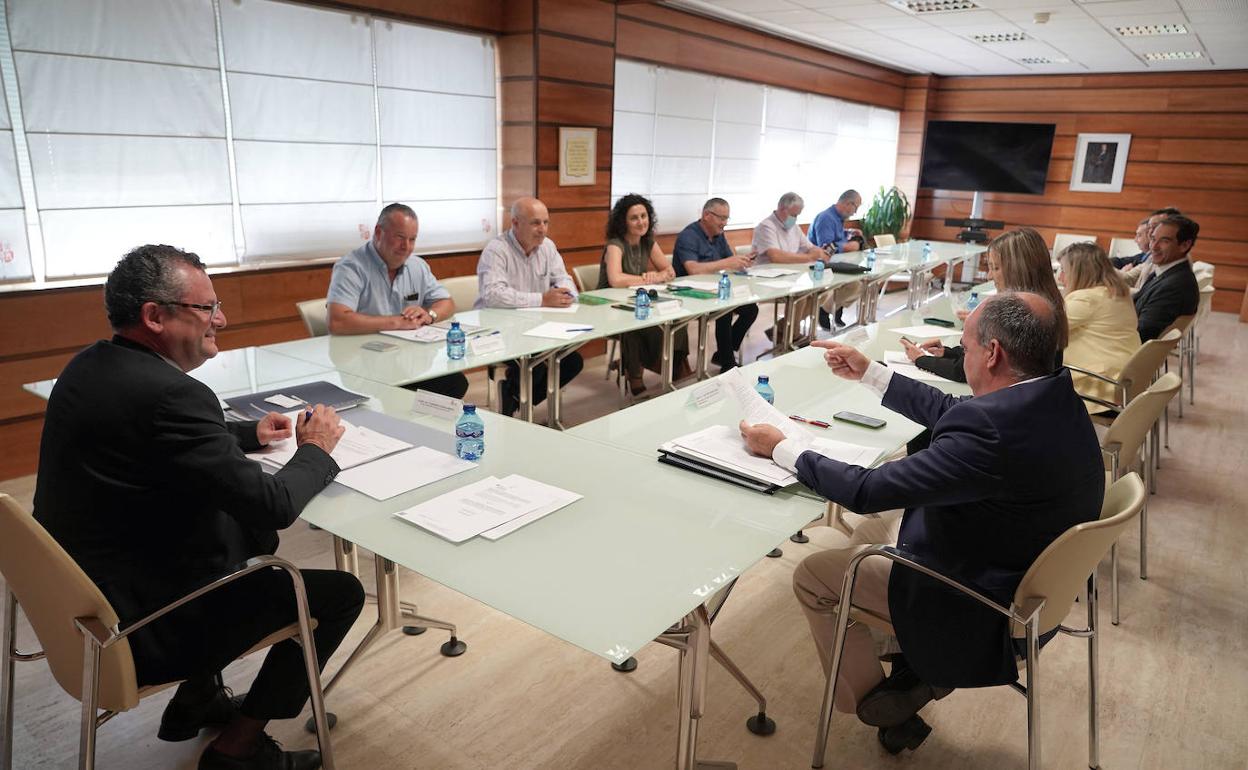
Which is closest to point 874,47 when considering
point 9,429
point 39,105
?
point 39,105

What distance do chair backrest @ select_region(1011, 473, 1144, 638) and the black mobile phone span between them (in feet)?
2.49

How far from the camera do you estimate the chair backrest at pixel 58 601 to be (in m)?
1.33

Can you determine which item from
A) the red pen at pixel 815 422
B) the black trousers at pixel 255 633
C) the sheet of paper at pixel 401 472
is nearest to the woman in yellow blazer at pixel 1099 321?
the red pen at pixel 815 422

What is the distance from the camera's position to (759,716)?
2178mm

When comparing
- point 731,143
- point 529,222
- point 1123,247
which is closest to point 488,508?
point 529,222

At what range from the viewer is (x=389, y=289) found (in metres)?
3.72

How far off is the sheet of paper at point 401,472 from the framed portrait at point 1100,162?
10.6m

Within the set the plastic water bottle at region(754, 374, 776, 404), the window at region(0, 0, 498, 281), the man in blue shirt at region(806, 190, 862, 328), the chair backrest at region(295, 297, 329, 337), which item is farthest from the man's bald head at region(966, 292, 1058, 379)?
the man in blue shirt at region(806, 190, 862, 328)

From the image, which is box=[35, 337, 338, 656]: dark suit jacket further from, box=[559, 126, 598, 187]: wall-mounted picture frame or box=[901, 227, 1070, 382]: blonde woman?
box=[559, 126, 598, 187]: wall-mounted picture frame

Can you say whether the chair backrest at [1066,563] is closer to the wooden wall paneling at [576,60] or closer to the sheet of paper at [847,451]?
the sheet of paper at [847,451]

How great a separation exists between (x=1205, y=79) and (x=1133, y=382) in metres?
8.21

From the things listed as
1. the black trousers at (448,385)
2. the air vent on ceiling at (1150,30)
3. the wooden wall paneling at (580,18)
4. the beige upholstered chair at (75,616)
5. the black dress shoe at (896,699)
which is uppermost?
the air vent on ceiling at (1150,30)

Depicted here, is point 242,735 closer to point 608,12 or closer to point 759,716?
point 759,716

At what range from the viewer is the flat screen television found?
33.2 ft
